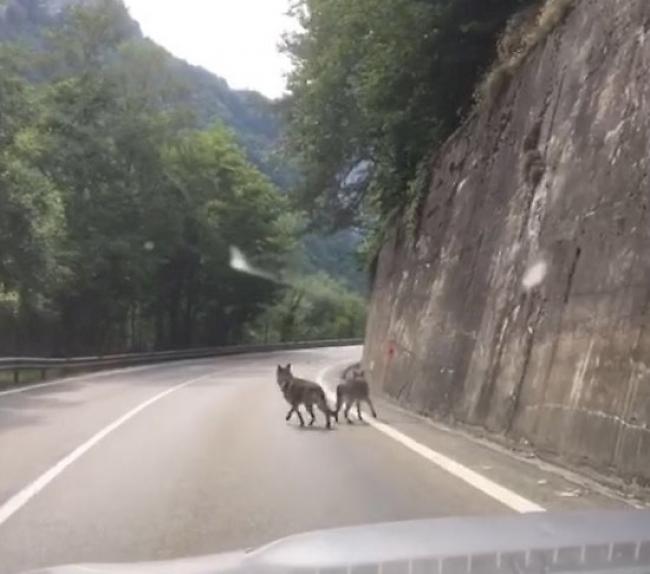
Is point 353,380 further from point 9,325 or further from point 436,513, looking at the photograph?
point 9,325

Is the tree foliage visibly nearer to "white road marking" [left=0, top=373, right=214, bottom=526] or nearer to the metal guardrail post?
"white road marking" [left=0, top=373, right=214, bottom=526]

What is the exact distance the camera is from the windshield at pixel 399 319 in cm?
897

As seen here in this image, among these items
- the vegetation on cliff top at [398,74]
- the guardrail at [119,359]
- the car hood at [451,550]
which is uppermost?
the vegetation on cliff top at [398,74]

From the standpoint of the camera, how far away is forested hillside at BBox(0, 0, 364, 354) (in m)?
32.0

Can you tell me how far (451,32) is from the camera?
80.0ft

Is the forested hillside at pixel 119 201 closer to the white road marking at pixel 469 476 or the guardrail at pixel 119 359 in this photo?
the guardrail at pixel 119 359

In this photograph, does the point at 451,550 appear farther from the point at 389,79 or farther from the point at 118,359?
the point at 118,359

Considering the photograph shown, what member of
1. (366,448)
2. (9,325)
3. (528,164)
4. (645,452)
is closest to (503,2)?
(528,164)

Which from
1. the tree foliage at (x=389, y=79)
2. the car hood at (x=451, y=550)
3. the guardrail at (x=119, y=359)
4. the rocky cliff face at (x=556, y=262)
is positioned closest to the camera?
the car hood at (x=451, y=550)

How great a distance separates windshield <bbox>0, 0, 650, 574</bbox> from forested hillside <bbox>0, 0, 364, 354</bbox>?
22cm

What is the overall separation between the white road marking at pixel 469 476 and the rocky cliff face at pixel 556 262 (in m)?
1.12

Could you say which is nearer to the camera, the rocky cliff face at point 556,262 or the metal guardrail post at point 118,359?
the rocky cliff face at point 556,262

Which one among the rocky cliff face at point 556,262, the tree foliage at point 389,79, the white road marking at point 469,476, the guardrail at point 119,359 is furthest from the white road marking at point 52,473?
the guardrail at point 119,359

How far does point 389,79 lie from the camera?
1014 inches
